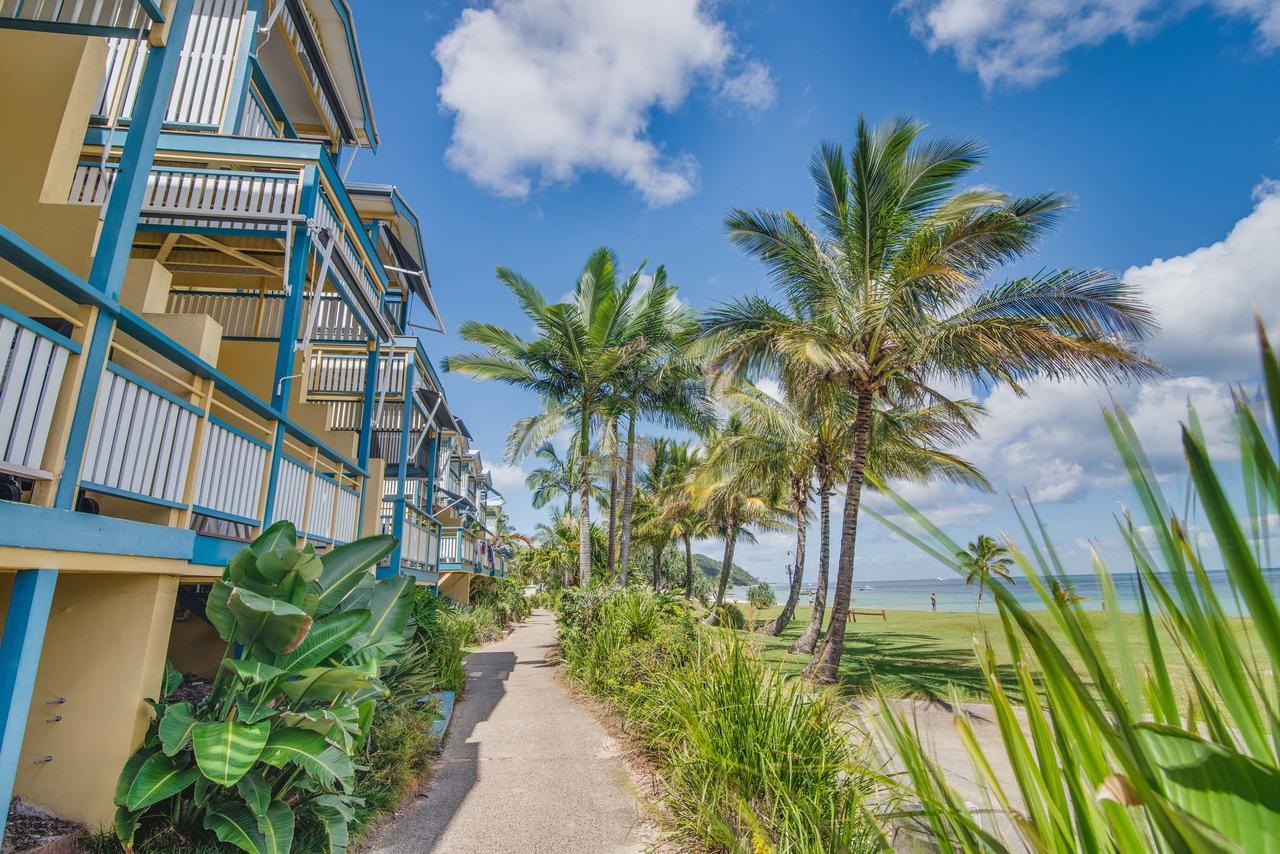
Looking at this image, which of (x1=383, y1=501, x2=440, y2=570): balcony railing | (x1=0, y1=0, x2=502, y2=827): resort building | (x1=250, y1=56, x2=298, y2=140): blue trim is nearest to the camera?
(x1=0, y1=0, x2=502, y2=827): resort building

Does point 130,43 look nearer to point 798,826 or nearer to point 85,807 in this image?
point 85,807

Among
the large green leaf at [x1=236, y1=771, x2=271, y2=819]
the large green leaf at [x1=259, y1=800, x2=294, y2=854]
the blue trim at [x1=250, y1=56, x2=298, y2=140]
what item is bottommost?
the large green leaf at [x1=259, y1=800, x2=294, y2=854]

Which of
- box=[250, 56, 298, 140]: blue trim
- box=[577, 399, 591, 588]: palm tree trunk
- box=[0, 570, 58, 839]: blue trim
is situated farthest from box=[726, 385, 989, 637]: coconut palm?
box=[0, 570, 58, 839]: blue trim

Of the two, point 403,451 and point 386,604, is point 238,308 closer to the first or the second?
point 403,451

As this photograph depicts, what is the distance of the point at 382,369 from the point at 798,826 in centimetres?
1019

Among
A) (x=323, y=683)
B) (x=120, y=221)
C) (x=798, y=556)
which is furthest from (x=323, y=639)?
(x=798, y=556)

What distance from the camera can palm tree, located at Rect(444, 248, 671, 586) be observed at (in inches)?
659

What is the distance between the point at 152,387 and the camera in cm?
381

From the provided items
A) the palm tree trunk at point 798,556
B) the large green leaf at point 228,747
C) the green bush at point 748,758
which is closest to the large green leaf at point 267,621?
the large green leaf at point 228,747

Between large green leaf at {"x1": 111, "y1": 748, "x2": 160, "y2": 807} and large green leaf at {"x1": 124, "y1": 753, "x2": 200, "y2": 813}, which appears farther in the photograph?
large green leaf at {"x1": 111, "y1": 748, "x2": 160, "y2": 807}

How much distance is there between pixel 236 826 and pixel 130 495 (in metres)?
2.01

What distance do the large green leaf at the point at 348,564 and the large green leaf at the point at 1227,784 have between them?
4.36m

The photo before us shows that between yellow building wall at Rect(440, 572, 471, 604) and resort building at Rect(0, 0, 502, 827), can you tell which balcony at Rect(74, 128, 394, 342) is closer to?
resort building at Rect(0, 0, 502, 827)

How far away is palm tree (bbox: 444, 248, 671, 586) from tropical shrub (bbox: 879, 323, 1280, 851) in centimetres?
1532
